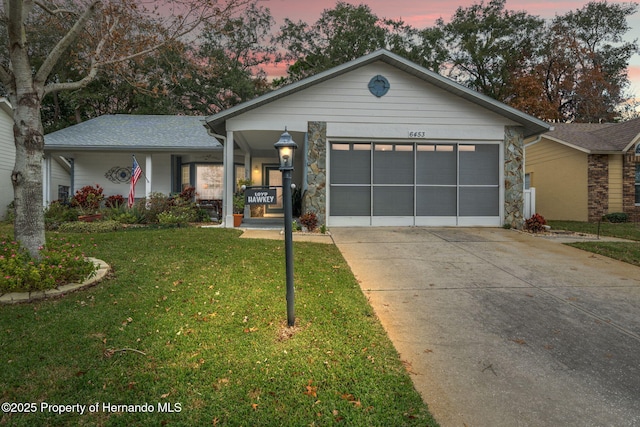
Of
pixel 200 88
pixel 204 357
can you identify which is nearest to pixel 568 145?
pixel 204 357

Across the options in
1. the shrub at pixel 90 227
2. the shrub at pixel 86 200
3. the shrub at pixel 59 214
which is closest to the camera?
the shrub at pixel 90 227

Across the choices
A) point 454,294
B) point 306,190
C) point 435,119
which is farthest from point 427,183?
point 454,294

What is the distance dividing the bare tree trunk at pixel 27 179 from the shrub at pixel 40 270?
0.19 m

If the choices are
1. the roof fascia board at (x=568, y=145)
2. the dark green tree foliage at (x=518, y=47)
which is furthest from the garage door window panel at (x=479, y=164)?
the dark green tree foliage at (x=518, y=47)

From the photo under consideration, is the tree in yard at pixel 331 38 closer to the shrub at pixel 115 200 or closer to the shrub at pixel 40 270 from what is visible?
the shrub at pixel 115 200

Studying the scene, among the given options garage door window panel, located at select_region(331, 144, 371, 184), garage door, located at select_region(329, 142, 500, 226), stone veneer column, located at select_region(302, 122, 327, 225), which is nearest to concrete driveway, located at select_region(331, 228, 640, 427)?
stone veneer column, located at select_region(302, 122, 327, 225)

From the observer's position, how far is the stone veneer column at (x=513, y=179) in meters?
10.3

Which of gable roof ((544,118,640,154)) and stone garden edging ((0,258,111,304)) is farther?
gable roof ((544,118,640,154))

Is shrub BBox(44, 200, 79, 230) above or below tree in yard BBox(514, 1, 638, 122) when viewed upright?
below

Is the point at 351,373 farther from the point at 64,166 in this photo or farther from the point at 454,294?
the point at 64,166

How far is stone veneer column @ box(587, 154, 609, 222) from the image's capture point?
45.5ft

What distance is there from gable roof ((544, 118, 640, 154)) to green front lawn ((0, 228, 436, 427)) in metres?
14.5

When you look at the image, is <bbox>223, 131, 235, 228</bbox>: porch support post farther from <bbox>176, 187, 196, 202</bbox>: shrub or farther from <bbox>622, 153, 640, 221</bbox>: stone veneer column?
<bbox>622, 153, 640, 221</bbox>: stone veneer column

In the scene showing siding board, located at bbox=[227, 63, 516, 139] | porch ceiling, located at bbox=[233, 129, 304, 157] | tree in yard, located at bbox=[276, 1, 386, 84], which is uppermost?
tree in yard, located at bbox=[276, 1, 386, 84]
